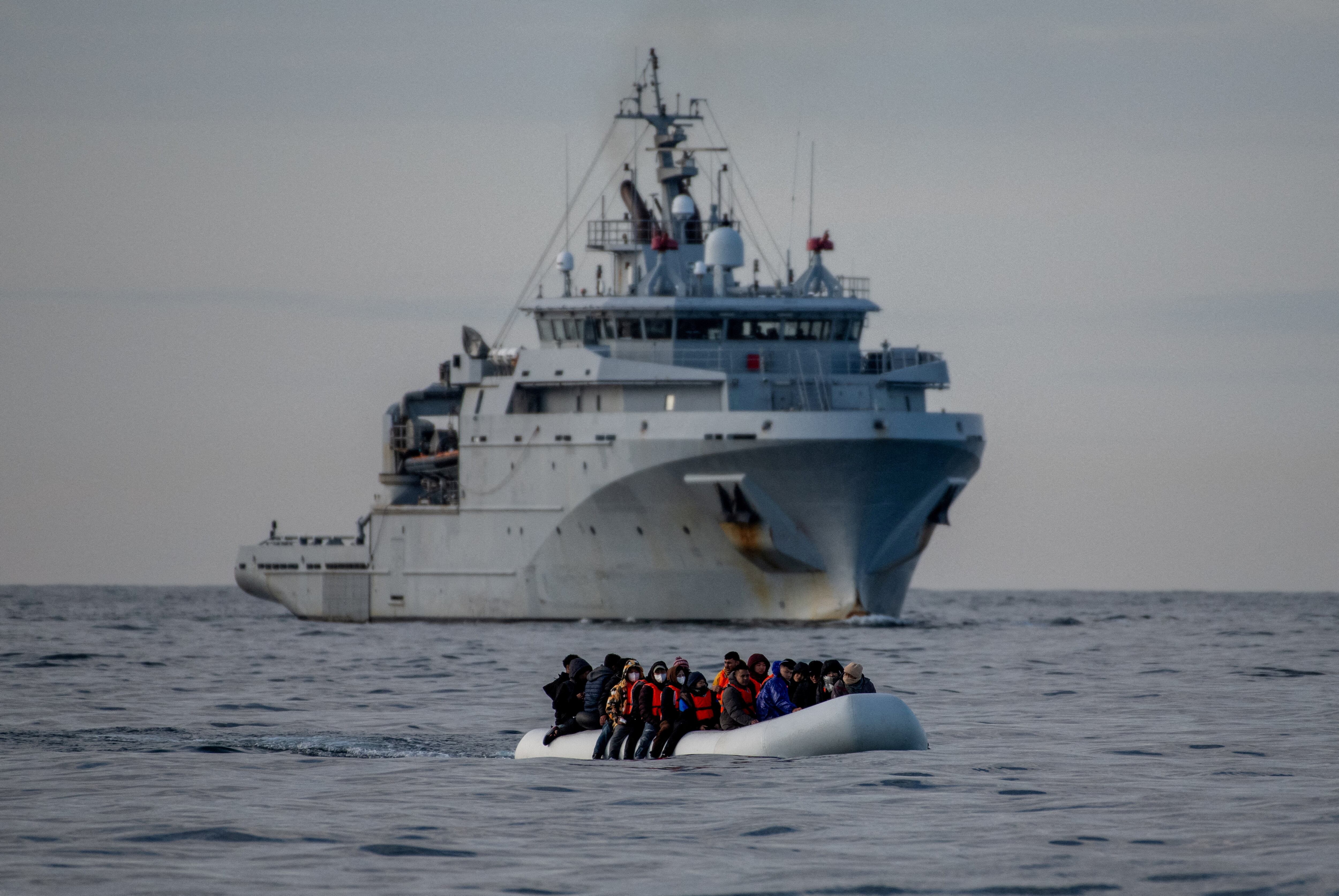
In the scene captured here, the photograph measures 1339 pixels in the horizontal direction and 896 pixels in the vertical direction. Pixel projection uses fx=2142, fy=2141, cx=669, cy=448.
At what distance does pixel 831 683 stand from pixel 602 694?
3229mm

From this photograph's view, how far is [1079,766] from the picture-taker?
28984 millimetres

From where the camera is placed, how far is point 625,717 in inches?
1143

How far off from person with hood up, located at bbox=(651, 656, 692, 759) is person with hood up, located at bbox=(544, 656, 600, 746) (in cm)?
120

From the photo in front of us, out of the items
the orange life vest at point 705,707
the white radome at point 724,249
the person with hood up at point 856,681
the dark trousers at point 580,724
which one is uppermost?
the white radome at point 724,249

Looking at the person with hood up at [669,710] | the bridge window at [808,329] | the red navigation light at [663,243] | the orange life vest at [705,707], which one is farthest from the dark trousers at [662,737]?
the red navigation light at [663,243]

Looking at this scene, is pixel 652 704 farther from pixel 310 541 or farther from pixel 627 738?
pixel 310 541

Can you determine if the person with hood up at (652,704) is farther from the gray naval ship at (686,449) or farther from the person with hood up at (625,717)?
the gray naval ship at (686,449)

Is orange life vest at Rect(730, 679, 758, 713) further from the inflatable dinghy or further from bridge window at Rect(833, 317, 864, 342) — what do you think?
bridge window at Rect(833, 317, 864, 342)

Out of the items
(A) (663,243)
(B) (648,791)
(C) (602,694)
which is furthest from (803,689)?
(A) (663,243)

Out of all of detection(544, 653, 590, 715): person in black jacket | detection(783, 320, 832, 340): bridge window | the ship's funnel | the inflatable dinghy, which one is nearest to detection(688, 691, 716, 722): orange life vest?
the inflatable dinghy

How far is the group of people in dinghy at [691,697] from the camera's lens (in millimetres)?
28859

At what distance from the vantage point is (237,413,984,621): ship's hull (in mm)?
57000

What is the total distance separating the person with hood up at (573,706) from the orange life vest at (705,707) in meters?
1.46

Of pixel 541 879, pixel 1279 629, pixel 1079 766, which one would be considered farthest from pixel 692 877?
pixel 1279 629
